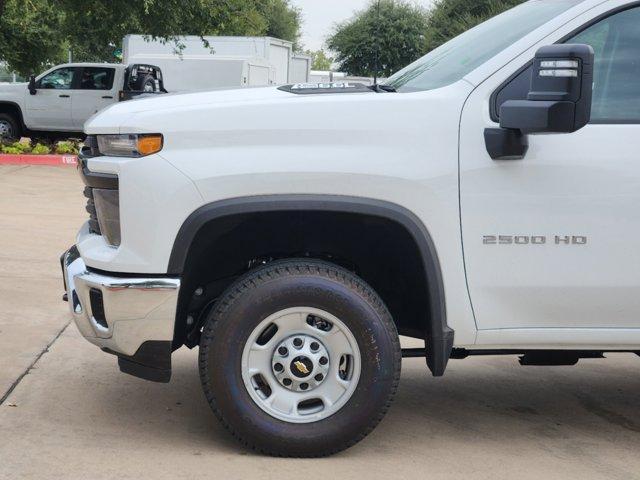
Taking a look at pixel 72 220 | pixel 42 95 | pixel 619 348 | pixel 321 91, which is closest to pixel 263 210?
pixel 321 91

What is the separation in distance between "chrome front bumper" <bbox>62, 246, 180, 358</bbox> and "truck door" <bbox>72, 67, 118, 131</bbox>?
1926cm

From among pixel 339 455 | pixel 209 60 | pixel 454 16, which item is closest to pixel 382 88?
pixel 339 455

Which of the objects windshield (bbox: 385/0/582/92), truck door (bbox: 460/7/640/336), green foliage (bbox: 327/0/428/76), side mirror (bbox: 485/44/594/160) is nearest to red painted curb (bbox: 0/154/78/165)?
windshield (bbox: 385/0/582/92)

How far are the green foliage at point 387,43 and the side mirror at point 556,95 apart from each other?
5822cm

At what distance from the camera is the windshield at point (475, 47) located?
14.7 feet

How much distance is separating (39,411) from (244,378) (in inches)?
49.6

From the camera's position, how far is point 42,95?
22.9m

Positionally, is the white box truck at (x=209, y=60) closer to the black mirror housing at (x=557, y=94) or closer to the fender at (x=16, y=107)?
the fender at (x=16, y=107)

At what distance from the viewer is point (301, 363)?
425cm

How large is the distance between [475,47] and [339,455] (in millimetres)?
1919

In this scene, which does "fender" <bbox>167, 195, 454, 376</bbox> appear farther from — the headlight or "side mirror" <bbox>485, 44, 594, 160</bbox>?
"side mirror" <bbox>485, 44, 594, 160</bbox>

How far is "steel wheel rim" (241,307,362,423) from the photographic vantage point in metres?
4.24

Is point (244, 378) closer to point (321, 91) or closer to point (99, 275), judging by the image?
point (99, 275)

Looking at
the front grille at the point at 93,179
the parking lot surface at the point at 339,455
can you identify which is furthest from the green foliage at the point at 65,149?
the front grille at the point at 93,179
